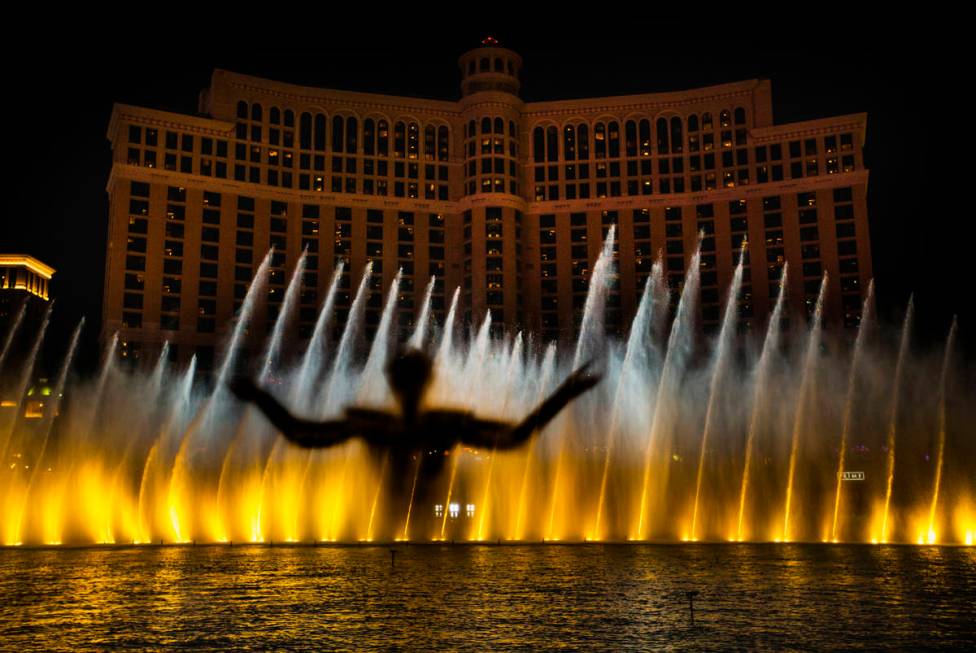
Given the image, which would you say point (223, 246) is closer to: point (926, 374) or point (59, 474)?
point (59, 474)

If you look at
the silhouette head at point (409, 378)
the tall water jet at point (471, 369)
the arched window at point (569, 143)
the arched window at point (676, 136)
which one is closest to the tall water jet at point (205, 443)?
the tall water jet at point (471, 369)

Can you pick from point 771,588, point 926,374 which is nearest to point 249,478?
point 771,588

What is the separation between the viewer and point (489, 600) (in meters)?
24.5

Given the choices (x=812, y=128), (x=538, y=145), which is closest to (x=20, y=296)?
(x=538, y=145)

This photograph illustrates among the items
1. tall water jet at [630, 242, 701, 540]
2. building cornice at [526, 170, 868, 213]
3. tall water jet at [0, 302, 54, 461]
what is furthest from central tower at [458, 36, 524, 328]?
tall water jet at [0, 302, 54, 461]

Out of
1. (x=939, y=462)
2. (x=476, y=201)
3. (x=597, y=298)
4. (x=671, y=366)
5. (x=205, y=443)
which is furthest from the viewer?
(x=476, y=201)

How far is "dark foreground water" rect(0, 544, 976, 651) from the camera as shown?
743 inches

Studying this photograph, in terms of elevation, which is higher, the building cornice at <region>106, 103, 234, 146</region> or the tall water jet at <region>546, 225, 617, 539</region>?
the building cornice at <region>106, 103, 234, 146</region>

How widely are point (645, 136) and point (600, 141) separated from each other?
606 cm

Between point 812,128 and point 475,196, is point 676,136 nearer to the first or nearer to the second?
point 812,128

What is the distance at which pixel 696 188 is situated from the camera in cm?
12306

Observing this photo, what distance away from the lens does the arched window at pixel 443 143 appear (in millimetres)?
128125

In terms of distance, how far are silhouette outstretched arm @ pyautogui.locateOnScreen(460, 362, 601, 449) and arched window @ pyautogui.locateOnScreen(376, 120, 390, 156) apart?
278 feet

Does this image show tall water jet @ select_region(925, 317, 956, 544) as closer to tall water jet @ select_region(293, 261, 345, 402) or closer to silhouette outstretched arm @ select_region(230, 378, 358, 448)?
silhouette outstretched arm @ select_region(230, 378, 358, 448)
